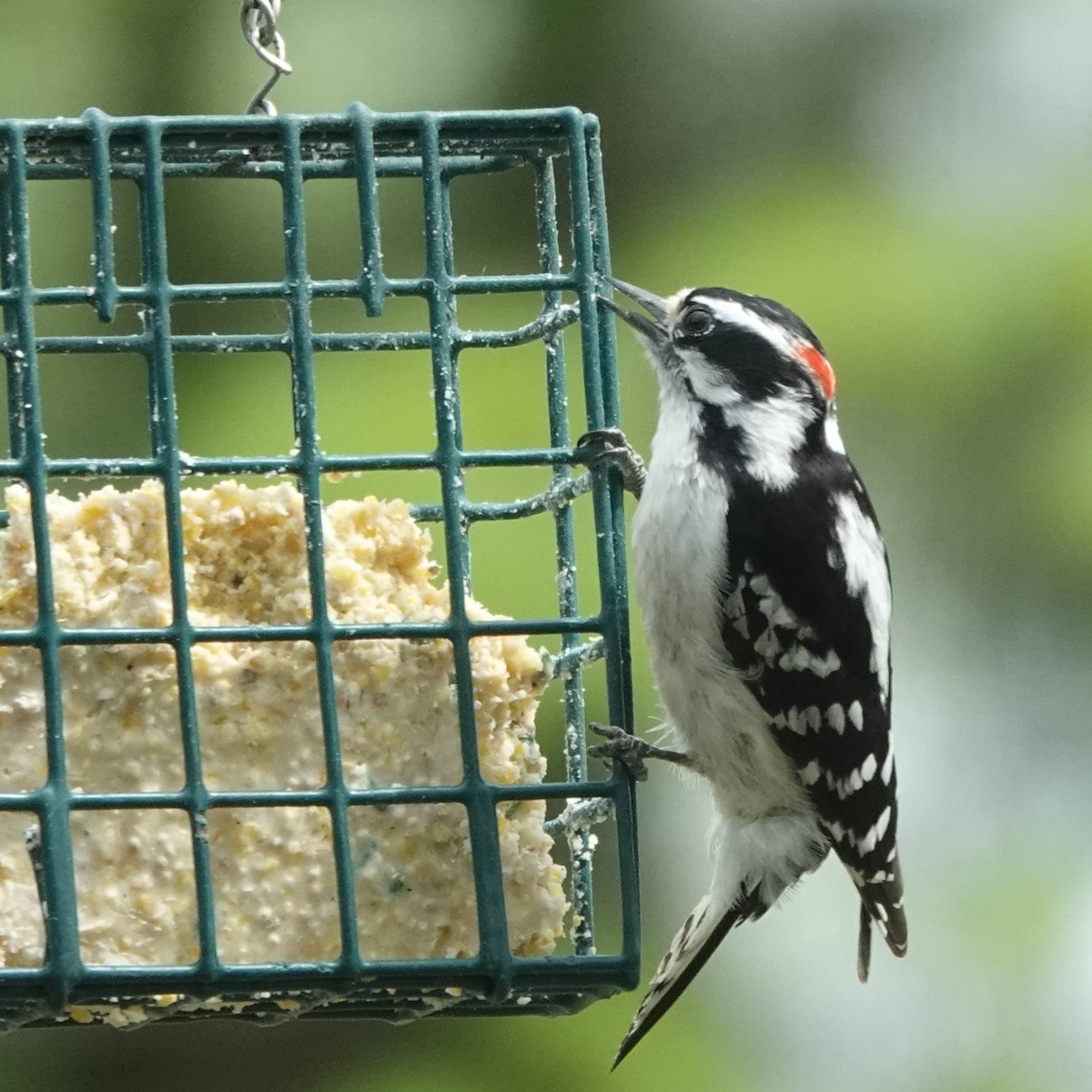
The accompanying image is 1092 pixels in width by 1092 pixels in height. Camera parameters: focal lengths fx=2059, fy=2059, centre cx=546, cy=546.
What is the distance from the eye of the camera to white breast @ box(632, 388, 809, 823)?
3.65m

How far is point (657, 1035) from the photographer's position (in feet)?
13.8

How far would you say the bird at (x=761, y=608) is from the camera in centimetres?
368

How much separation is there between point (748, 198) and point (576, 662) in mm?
1479

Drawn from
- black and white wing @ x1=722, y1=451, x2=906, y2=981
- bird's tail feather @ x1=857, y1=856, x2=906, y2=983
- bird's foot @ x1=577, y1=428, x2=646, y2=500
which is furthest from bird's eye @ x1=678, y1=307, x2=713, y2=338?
bird's tail feather @ x1=857, y1=856, x2=906, y2=983

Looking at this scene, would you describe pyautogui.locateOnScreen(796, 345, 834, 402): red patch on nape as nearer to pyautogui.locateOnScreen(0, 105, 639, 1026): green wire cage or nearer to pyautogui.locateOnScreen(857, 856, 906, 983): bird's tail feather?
pyautogui.locateOnScreen(0, 105, 639, 1026): green wire cage

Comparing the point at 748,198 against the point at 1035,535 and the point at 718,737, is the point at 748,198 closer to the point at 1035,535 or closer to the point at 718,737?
the point at 1035,535

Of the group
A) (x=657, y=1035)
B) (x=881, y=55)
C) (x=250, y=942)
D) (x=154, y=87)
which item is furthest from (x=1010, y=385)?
(x=250, y=942)

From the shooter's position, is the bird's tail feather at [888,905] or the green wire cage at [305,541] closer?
the green wire cage at [305,541]

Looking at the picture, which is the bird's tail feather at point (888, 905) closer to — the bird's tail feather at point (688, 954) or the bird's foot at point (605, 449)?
the bird's tail feather at point (688, 954)

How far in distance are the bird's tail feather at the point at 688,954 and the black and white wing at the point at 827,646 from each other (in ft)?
0.72

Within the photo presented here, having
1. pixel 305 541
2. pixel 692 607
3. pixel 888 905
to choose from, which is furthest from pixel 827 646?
pixel 305 541

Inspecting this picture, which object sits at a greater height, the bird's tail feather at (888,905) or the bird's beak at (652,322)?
the bird's beak at (652,322)

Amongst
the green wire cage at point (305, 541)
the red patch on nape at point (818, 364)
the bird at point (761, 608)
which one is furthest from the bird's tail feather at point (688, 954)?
the red patch on nape at point (818, 364)

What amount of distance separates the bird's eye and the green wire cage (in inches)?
23.5
